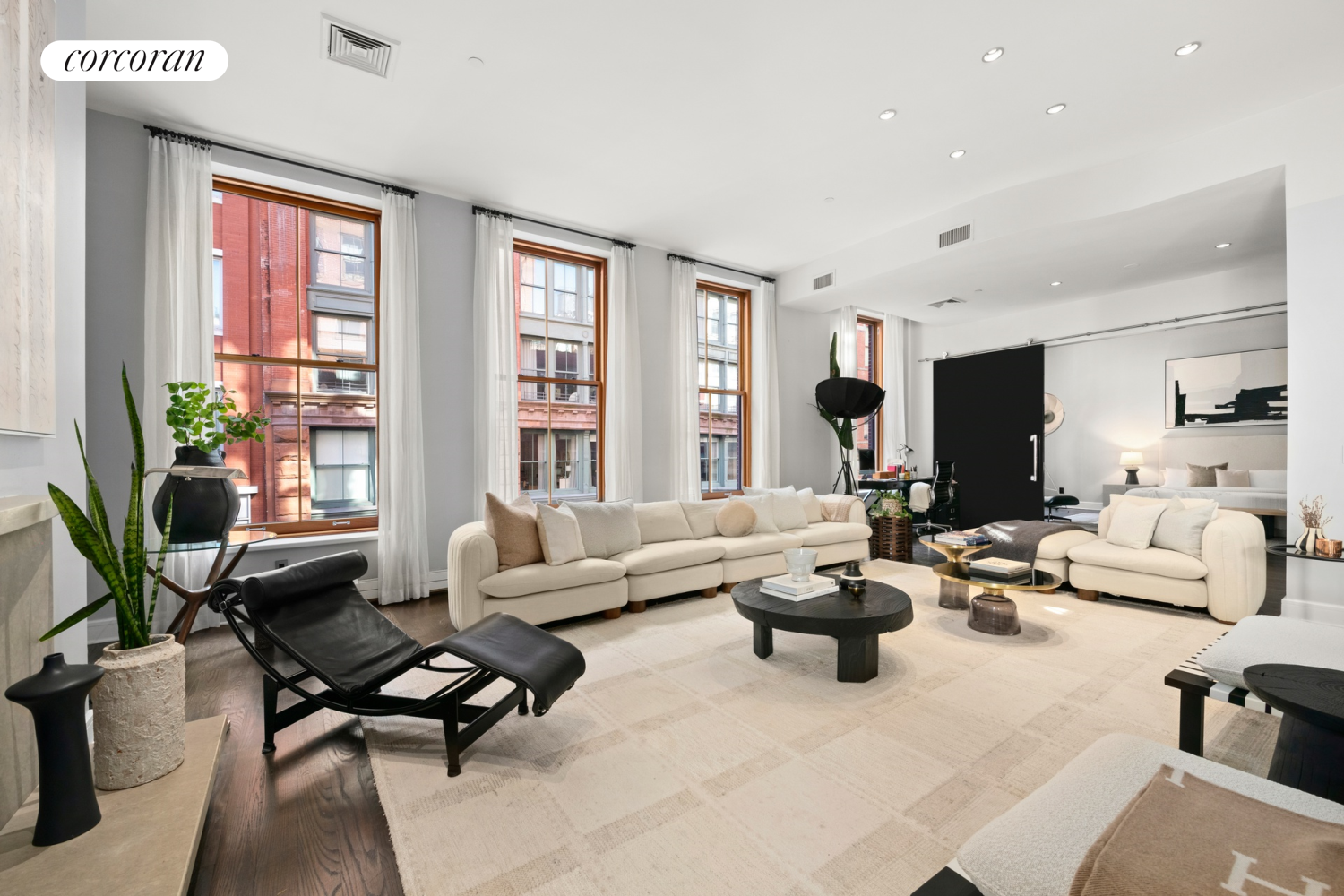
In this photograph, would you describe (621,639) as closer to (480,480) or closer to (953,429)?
(480,480)

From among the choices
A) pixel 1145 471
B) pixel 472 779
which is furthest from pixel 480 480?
pixel 1145 471

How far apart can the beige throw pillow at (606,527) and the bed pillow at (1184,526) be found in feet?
13.1

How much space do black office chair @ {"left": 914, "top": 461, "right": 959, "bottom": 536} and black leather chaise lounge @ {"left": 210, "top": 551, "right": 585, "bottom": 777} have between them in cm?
563

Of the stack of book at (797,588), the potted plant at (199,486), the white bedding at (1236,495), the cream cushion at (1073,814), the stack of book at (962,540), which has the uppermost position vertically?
the potted plant at (199,486)

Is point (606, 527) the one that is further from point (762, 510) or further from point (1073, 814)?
point (1073, 814)

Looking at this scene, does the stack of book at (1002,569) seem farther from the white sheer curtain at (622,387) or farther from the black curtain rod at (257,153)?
the black curtain rod at (257,153)

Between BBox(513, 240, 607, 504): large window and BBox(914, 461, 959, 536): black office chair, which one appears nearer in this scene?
BBox(513, 240, 607, 504): large window

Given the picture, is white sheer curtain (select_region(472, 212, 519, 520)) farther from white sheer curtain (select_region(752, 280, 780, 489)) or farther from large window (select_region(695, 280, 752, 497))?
white sheer curtain (select_region(752, 280, 780, 489))

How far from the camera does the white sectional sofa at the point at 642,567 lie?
11.3ft

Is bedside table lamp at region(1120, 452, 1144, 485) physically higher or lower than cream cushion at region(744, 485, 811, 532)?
higher

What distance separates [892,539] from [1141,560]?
213 cm

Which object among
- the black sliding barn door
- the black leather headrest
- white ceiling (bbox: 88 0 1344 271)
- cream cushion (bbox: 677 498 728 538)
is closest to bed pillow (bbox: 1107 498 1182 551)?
white ceiling (bbox: 88 0 1344 271)

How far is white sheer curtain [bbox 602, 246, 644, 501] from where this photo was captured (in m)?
5.55

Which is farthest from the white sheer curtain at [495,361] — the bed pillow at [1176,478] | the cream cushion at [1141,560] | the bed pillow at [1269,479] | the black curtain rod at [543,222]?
the bed pillow at [1269,479]
